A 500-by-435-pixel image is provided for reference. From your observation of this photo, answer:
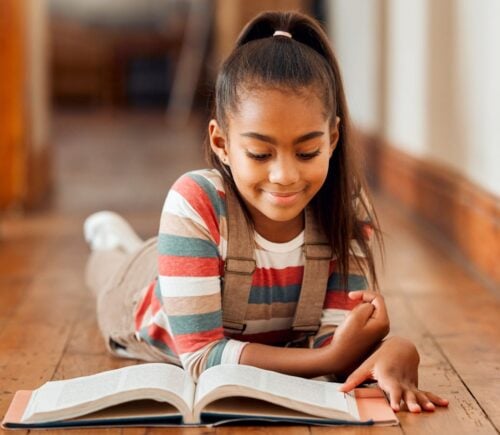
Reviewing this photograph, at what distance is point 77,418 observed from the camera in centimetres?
135

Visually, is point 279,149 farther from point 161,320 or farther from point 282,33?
point 161,320

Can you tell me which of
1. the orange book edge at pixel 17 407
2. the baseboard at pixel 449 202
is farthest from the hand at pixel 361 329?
the baseboard at pixel 449 202

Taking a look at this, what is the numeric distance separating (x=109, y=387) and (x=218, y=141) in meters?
0.43

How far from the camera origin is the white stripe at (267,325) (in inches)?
65.4

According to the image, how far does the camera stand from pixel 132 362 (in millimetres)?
1769

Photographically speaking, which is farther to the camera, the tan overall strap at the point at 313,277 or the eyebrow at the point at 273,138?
the tan overall strap at the point at 313,277

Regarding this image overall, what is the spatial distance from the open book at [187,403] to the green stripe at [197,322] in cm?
12

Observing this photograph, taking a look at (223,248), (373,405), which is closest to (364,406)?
(373,405)

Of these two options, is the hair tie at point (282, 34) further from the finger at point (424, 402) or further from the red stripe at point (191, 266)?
the finger at point (424, 402)

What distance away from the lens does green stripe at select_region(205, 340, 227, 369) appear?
1504mm

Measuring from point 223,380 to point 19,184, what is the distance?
7.46ft

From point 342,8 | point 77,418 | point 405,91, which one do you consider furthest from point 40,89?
point 77,418

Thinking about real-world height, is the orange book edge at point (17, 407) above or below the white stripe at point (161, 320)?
above

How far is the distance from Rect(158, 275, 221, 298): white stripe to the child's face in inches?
5.0
